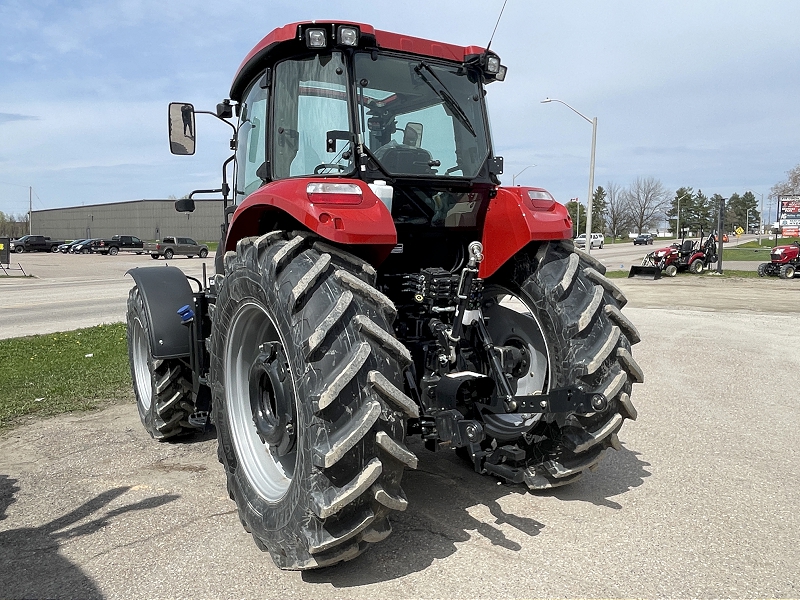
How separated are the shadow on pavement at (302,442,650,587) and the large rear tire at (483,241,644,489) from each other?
0.32m

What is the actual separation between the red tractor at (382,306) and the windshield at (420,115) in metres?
0.01

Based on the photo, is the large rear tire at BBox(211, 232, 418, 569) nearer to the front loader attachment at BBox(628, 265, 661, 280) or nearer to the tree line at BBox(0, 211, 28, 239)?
the front loader attachment at BBox(628, 265, 661, 280)

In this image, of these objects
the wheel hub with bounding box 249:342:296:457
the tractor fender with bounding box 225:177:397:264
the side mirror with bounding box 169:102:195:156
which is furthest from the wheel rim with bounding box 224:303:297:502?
the side mirror with bounding box 169:102:195:156

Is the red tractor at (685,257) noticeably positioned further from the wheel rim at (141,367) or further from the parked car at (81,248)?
the parked car at (81,248)

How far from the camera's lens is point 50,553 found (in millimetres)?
3369

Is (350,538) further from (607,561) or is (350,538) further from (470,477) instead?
(470,477)

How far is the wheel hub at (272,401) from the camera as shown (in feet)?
11.2

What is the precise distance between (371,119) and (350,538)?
232 centimetres

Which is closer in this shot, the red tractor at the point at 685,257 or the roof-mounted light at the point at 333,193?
the roof-mounted light at the point at 333,193

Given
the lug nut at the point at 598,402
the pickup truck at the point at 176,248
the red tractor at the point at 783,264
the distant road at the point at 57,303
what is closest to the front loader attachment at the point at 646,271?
the red tractor at the point at 783,264

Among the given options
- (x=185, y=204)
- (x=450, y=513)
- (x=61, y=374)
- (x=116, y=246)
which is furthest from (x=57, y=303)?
(x=116, y=246)

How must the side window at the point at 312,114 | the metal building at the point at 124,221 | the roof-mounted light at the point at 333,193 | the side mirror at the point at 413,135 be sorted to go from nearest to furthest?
1. the roof-mounted light at the point at 333,193
2. the side window at the point at 312,114
3. the side mirror at the point at 413,135
4. the metal building at the point at 124,221

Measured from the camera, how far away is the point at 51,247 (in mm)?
61156

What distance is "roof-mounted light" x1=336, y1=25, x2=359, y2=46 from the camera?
141 inches
